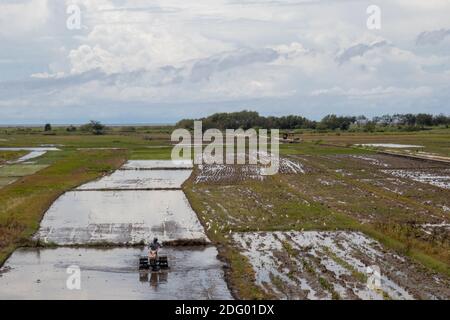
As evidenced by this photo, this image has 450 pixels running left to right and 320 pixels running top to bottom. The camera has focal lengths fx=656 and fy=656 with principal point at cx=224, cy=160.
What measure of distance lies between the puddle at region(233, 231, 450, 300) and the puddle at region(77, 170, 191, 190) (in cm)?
1433

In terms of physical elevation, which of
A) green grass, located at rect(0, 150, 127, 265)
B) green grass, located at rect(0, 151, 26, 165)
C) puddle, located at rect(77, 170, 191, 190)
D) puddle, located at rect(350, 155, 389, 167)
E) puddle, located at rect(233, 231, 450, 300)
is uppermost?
green grass, located at rect(0, 151, 26, 165)

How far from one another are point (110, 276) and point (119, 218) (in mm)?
8593

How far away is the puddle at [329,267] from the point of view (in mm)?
14055

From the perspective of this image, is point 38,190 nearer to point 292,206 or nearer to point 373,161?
point 292,206

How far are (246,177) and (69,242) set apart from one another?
20.2m

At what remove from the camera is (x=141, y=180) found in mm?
37469

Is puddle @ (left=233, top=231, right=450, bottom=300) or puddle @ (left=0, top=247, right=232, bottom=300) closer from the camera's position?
puddle @ (left=233, top=231, right=450, bottom=300)

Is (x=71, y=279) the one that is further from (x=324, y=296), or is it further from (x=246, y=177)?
(x=246, y=177)

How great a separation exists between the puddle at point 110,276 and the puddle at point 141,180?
15399 mm

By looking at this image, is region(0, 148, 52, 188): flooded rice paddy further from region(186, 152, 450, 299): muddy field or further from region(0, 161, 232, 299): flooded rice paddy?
region(186, 152, 450, 299): muddy field

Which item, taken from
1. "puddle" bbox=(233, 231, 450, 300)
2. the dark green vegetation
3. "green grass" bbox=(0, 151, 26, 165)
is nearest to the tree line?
"green grass" bbox=(0, 151, 26, 165)

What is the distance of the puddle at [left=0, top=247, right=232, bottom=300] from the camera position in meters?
14.2

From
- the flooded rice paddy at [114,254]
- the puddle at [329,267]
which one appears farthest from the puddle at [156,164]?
the puddle at [329,267]

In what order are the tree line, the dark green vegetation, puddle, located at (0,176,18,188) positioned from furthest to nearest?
1. the tree line
2. puddle, located at (0,176,18,188)
3. the dark green vegetation
